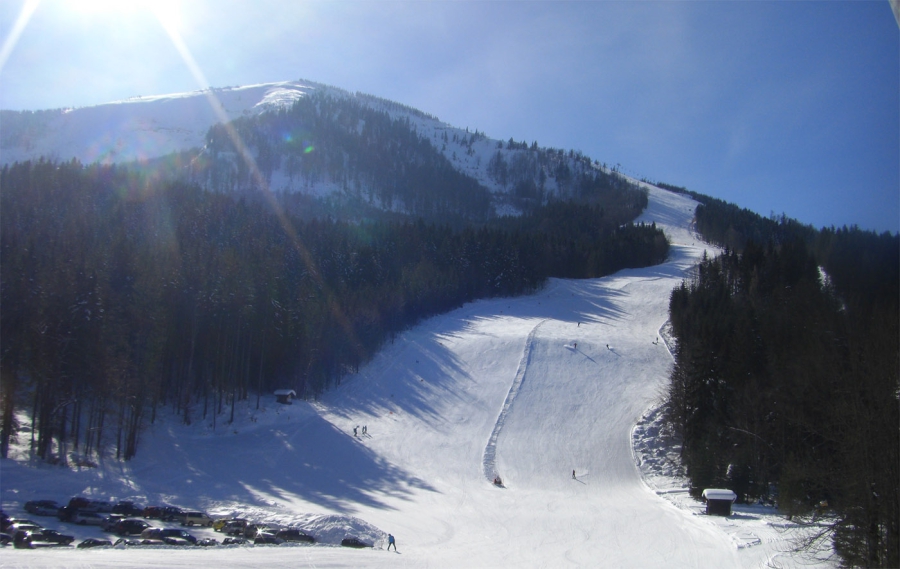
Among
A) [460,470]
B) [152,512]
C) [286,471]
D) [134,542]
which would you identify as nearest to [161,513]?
[152,512]

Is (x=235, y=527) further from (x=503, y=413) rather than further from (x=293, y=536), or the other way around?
(x=503, y=413)

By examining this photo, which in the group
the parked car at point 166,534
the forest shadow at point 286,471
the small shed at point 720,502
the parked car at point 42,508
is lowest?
the forest shadow at point 286,471

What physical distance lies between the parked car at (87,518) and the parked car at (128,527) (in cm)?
137

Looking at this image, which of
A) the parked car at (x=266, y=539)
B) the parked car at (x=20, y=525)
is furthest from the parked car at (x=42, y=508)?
the parked car at (x=266, y=539)

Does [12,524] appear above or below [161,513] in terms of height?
above

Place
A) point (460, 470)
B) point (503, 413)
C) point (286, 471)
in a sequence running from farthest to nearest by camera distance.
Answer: point (503, 413) < point (460, 470) < point (286, 471)

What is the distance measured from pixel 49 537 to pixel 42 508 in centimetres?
525

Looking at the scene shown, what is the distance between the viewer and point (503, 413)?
49281mm

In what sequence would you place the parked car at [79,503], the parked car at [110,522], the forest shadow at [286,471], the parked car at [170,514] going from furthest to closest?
1. the forest shadow at [286,471]
2. the parked car at [170,514]
3. the parked car at [79,503]
4. the parked car at [110,522]

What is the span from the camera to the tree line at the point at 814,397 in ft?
50.6

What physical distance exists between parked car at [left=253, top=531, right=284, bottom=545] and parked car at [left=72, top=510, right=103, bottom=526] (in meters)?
6.89

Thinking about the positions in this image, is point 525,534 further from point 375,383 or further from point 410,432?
point 375,383

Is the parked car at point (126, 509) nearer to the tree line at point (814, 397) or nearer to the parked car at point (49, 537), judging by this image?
the parked car at point (49, 537)

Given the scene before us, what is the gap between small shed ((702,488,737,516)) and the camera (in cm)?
2780
